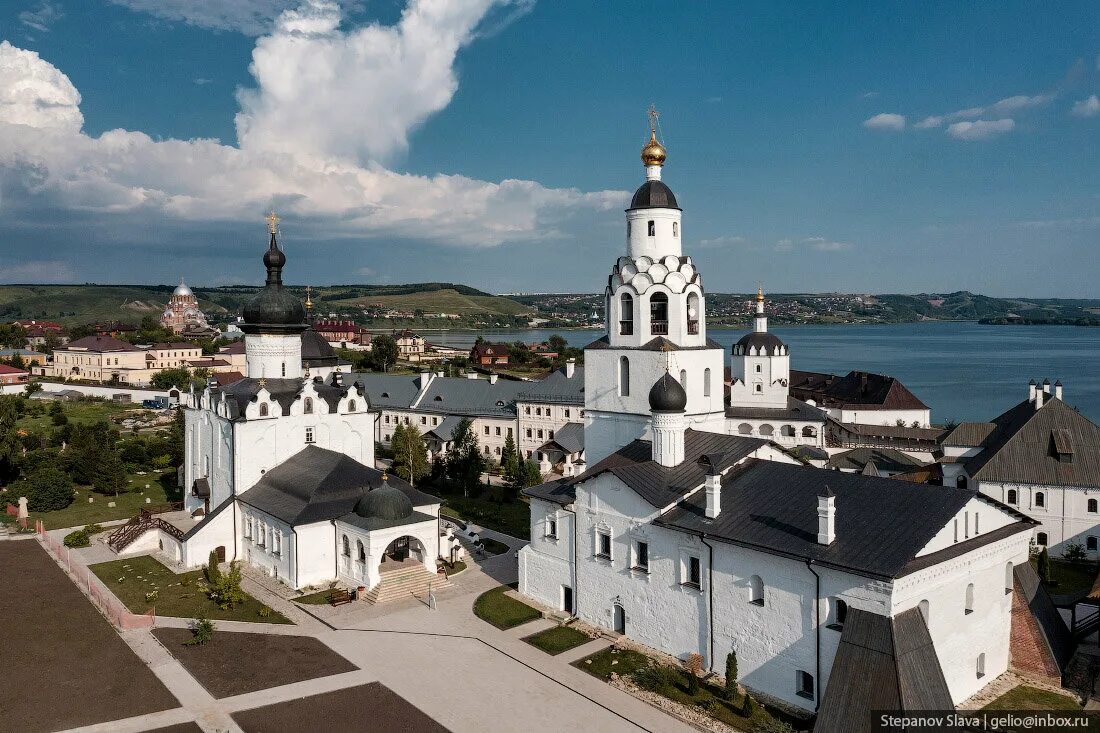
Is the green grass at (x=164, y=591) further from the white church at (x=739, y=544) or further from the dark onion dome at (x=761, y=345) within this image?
the dark onion dome at (x=761, y=345)

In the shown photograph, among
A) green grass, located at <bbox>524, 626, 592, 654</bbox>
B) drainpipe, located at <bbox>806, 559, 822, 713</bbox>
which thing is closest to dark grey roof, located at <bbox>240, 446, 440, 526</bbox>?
green grass, located at <bbox>524, 626, 592, 654</bbox>

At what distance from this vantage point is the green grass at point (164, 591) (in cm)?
2191

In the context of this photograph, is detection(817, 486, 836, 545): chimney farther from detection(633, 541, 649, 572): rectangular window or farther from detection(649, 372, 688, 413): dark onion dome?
detection(649, 372, 688, 413): dark onion dome

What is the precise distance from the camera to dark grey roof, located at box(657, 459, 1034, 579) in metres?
14.8

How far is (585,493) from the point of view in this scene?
2072 cm

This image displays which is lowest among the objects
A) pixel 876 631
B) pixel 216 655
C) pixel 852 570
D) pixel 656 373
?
pixel 216 655

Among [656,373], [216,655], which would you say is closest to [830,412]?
[656,373]

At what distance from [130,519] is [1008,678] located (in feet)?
101

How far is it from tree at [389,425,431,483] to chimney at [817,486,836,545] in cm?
2457

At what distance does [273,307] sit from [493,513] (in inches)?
478

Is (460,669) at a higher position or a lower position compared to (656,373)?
lower

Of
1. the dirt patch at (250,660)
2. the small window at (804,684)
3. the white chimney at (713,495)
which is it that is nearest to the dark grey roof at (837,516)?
the white chimney at (713,495)

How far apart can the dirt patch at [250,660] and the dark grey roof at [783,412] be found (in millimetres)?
29540

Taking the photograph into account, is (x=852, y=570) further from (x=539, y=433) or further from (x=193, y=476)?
(x=539, y=433)
